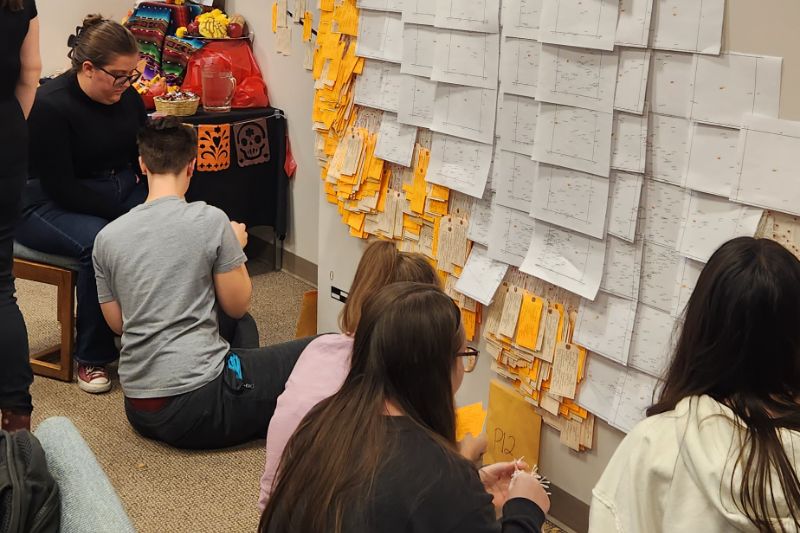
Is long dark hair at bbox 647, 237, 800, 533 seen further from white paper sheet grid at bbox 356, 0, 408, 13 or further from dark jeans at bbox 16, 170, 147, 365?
dark jeans at bbox 16, 170, 147, 365

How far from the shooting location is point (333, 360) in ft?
6.20

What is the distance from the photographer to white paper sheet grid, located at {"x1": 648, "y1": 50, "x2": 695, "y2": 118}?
1.83 m

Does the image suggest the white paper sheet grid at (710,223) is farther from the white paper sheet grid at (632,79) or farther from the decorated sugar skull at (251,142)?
the decorated sugar skull at (251,142)

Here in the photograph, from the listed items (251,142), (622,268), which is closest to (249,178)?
(251,142)

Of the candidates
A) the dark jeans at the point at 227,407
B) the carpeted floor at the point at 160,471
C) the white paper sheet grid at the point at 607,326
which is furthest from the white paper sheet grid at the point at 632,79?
the dark jeans at the point at 227,407

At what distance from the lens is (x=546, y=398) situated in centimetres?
231

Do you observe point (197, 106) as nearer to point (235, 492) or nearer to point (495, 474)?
point (235, 492)

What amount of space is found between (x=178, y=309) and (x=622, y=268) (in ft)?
4.09

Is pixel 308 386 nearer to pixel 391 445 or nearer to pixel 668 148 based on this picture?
pixel 391 445

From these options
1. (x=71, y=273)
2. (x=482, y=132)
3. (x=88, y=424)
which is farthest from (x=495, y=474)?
(x=71, y=273)

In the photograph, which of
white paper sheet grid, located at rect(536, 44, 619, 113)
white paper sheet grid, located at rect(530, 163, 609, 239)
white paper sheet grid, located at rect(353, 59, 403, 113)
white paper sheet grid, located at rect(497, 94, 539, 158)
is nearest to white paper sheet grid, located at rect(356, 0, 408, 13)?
white paper sheet grid, located at rect(353, 59, 403, 113)

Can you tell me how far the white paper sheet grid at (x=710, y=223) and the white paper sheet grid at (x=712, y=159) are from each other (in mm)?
27

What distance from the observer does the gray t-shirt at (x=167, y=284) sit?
247cm

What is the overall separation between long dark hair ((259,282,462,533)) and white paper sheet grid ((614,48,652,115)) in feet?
2.64
